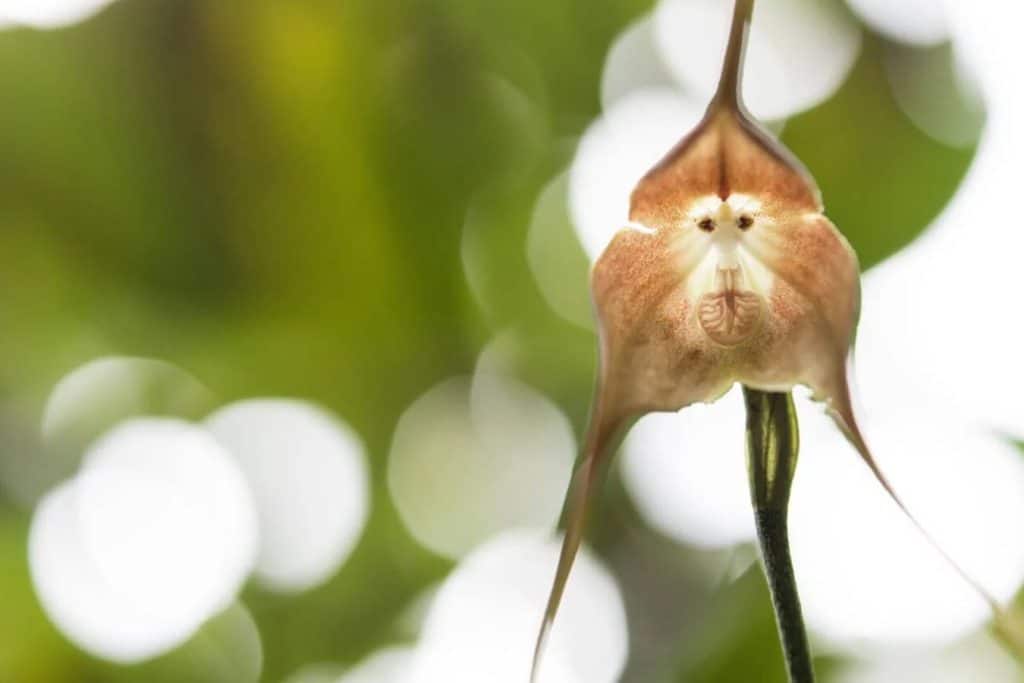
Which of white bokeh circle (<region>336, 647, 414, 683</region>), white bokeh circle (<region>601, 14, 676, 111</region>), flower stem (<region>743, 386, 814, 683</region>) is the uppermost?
white bokeh circle (<region>601, 14, 676, 111</region>)

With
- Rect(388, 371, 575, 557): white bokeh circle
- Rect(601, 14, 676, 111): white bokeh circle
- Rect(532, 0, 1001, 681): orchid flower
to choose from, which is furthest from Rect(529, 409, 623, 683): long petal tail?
Rect(601, 14, 676, 111): white bokeh circle

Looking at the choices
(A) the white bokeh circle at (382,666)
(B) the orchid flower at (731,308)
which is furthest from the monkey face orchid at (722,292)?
(A) the white bokeh circle at (382,666)

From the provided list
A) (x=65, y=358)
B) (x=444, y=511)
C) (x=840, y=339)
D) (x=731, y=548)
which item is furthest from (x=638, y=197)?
(x=65, y=358)

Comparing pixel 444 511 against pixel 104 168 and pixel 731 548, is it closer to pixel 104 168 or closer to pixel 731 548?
pixel 731 548

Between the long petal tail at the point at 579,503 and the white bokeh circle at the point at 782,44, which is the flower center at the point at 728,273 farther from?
the white bokeh circle at the point at 782,44

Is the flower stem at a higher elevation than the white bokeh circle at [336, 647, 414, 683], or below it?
below

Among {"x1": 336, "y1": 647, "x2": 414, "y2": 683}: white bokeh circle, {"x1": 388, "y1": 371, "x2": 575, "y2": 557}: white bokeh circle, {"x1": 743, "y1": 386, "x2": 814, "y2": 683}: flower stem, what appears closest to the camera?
{"x1": 743, "y1": 386, "x2": 814, "y2": 683}: flower stem

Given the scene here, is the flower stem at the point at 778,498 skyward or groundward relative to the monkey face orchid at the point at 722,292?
groundward

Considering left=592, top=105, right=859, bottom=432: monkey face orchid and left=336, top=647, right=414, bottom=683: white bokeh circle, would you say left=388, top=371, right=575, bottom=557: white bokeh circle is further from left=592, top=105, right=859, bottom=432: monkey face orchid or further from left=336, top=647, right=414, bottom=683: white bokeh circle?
left=592, top=105, right=859, bottom=432: monkey face orchid
